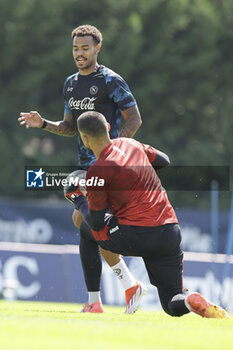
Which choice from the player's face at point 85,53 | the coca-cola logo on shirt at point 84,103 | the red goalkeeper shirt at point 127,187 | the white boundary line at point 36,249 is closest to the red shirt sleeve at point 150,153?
the red goalkeeper shirt at point 127,187

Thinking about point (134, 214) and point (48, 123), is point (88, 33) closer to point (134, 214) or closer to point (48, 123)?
point (48, 123)

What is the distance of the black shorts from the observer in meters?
5.89

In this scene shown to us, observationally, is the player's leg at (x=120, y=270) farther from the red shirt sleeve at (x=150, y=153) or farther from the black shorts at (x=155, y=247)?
the red shirt sleeve at (x=150, y=153)

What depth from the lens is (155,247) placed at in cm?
591

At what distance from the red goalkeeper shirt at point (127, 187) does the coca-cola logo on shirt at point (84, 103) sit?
0.92 m

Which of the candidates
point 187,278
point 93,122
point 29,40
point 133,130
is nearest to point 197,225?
point 187,278

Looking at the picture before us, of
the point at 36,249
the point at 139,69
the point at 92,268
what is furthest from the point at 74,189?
the point at 139,69

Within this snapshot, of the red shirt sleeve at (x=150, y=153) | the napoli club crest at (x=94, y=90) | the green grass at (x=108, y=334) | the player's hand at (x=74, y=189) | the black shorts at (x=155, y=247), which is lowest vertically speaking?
the green grass at (x=108, y=334)

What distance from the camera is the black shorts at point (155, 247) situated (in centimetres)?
589

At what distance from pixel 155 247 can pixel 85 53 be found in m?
1.96

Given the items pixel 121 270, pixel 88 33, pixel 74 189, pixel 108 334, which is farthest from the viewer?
pixel 88 33

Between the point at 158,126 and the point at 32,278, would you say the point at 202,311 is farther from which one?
the point at 158,126

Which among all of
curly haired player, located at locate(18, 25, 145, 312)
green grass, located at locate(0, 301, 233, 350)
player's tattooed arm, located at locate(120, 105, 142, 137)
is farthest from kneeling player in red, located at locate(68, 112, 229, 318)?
curly haired player, located at locate(18, 25, 145, 312)

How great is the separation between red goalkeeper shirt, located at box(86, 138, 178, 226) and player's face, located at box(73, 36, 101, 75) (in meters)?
1.17
